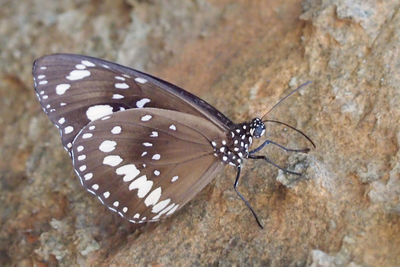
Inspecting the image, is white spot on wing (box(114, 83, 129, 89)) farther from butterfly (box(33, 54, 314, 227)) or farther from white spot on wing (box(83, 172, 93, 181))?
white spot on wing (box(83, 172, 93, 181))

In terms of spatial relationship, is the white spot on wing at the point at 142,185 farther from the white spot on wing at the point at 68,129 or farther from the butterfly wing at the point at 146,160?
the white spot on wing at the point at 68,129

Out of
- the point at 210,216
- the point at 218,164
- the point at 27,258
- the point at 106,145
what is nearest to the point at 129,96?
the point at 106,145

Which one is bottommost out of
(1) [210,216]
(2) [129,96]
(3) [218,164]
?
(1) [210,216]

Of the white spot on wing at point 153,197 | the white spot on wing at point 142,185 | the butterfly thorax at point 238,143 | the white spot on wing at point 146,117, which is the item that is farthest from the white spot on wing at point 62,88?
the butterfly thorax at point 238,143

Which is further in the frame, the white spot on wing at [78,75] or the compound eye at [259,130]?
the white spot on wing at [78,75]

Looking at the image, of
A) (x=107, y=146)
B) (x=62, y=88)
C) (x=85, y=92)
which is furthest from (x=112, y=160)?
(x=62, y=88)

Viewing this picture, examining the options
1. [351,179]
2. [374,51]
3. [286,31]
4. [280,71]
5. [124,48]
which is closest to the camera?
[351,179]

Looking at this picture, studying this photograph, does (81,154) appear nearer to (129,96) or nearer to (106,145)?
(106,145)
